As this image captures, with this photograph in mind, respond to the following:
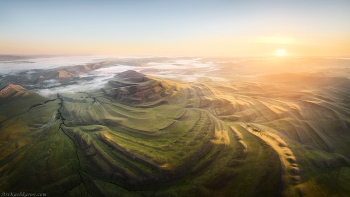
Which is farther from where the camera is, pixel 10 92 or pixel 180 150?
pixel 10 92

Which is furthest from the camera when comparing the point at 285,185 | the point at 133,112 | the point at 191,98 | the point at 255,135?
the point at 191,98

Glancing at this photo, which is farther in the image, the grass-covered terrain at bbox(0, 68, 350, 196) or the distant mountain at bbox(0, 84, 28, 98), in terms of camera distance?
the distant mountain at bbox(0, 84, 28, 98)

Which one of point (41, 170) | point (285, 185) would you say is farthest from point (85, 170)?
point (285, 185)

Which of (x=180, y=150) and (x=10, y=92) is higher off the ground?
(x=10, y=92)

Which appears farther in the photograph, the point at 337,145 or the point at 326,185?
the point at 337,145

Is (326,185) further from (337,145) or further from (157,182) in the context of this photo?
(157,182)

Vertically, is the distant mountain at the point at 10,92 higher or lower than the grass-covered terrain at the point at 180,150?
higher

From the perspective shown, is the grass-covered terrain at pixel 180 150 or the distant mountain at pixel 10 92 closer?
the grass-covered terrain at pixel 180 150

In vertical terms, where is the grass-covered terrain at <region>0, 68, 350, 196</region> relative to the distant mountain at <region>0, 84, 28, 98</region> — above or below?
below
